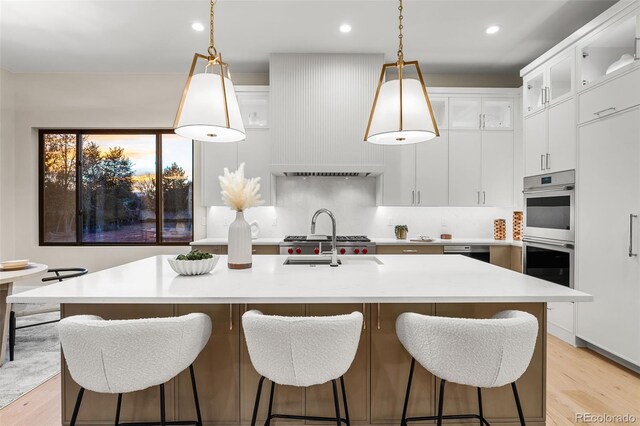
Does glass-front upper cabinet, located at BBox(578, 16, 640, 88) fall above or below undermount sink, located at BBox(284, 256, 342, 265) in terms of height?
above

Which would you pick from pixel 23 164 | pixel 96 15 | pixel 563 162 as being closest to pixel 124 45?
pixel 96 15

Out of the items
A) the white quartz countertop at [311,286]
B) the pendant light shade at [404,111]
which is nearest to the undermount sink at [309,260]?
the white quartz countertop at [311,286]

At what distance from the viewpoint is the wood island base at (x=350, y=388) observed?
1.82 metres

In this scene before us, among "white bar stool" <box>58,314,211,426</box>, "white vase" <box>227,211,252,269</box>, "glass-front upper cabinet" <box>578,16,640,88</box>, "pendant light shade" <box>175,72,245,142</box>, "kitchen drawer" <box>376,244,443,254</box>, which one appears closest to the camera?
"white bar stool" <box>58,314,211,426</box>

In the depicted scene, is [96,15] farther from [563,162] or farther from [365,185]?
[563,162]

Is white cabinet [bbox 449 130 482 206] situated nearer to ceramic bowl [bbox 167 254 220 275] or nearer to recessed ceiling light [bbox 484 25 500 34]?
recessed ceiling light [bbox 484 25 500 34]

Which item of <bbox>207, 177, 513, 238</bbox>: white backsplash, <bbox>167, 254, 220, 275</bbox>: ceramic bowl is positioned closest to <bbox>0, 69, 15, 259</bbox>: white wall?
<bbox>207, 177, 513, 238</bbox>: white backsplash

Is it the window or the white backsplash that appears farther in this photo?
the window

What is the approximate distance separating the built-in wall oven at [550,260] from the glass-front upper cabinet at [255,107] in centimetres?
321

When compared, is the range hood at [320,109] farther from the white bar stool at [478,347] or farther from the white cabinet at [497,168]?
the white bar stool at [478,347]

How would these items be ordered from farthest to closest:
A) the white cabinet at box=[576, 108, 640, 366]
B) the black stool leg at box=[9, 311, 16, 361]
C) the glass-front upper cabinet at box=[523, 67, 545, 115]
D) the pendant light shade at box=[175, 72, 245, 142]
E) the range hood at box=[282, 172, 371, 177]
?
the range hood at box=[282, 172, 371, 177], the glass-front upper cabinet at box=[523, 67, 545, 115], the black stool leg at box=[9, 311, 16, 361], the white cabinet at box=[576, 108, 640, 366], the pendant light shade at box=[175, 72, 245, 142]

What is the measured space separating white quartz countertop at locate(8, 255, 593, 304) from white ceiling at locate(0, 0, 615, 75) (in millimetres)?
2331

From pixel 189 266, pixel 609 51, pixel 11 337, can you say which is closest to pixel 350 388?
pixel 189 266

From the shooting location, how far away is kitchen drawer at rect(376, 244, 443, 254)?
4.01 m
